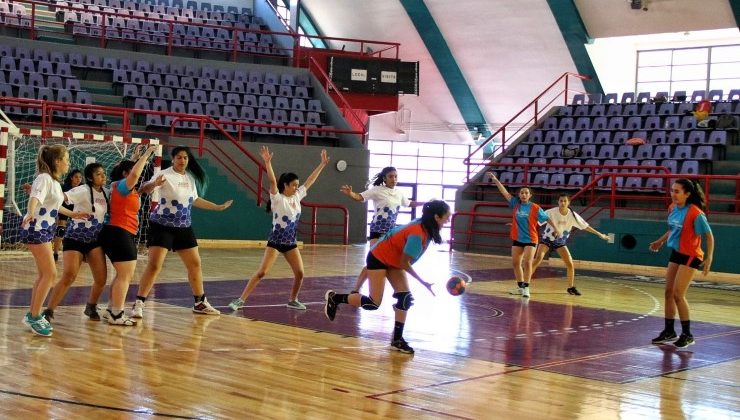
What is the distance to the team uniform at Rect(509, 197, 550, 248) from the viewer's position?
14.5m

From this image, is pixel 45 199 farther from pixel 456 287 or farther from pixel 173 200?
pixel 456 287

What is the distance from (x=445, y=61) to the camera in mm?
33906

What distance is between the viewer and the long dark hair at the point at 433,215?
8297 millimetres

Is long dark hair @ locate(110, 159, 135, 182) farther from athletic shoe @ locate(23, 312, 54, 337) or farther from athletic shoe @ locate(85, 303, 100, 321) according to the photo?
athletic shoe @ locate(23, 312, 54, 337)

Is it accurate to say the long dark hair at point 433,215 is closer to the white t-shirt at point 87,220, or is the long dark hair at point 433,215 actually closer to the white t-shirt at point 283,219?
the white t-shirt at point 283,219

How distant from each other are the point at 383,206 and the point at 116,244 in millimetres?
3937

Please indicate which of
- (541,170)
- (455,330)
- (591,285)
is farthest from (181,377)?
(541,170)

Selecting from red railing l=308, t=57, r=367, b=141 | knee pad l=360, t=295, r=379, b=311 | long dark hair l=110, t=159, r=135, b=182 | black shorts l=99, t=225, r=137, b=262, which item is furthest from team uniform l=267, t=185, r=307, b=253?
red railing l=308, t=57, r=367, b=141

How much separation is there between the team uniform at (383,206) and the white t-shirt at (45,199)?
14.7 feet

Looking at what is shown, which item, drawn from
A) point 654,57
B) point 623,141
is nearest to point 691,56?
point 654,57

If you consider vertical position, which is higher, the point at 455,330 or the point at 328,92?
the point at 328,92

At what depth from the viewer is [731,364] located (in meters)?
8.93

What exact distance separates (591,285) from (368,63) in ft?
52.7

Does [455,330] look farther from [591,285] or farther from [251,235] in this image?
[251,235]
